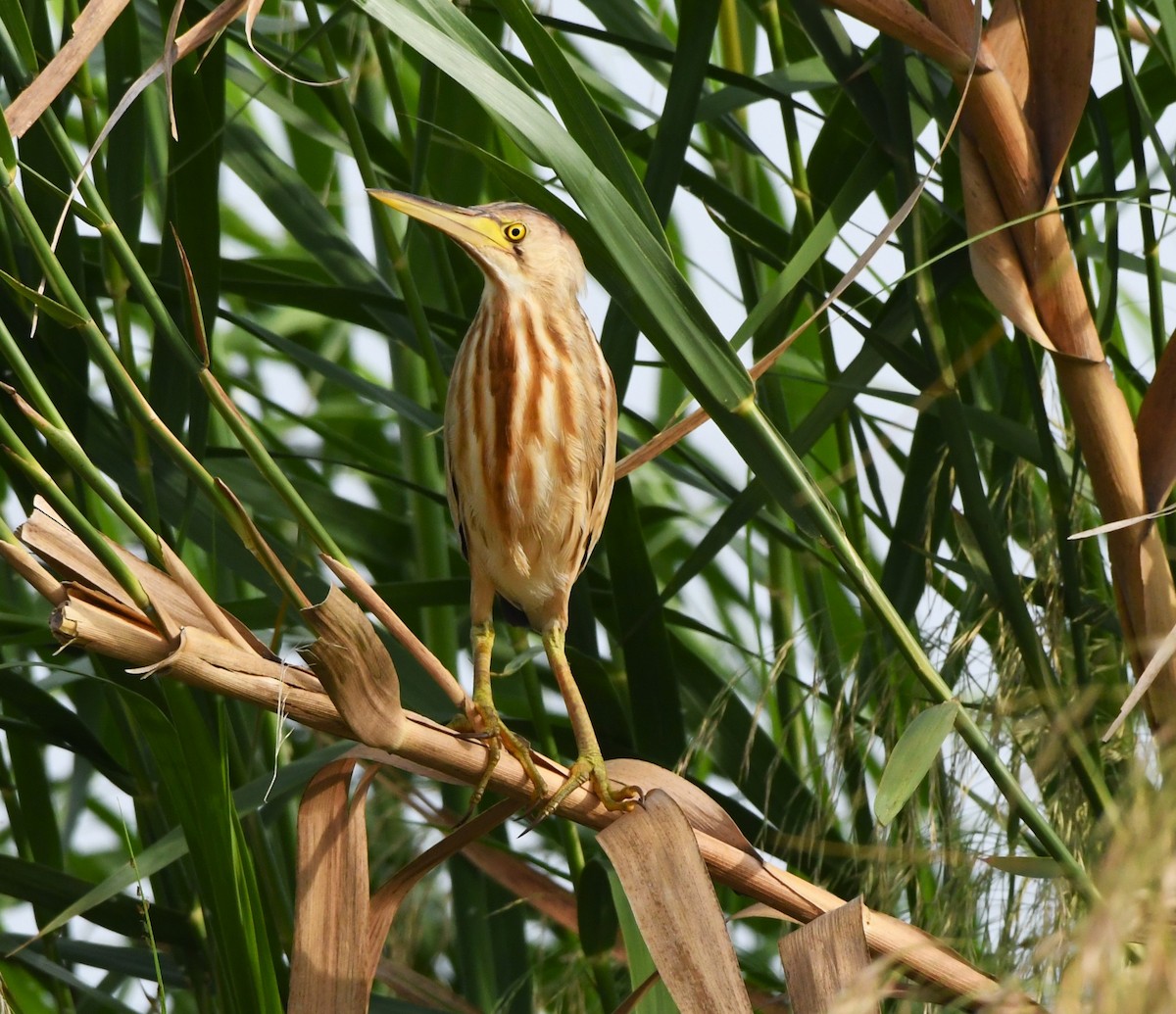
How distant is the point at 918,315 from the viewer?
1.15 metres

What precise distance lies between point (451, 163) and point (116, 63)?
473mm

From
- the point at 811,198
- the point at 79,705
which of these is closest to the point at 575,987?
the point at 79,705

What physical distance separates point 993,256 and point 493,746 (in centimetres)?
58

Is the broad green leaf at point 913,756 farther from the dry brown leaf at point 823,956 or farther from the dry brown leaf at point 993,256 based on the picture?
the dry brown leaf at point 993,256


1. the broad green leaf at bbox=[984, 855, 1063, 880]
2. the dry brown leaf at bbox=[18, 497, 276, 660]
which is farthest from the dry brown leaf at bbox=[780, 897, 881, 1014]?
the dry brown leaf at bbox=[18, 497, 276, 660]

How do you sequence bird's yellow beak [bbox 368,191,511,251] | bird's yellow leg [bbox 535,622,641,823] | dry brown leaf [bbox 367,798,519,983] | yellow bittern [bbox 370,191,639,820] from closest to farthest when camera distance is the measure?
dry brown leaf [bbox 367,798,519,983] < bird's yellow leg [bbox 535,622,641,823] < bird's yellow beak [bbox 368,191,511,251] < yellow bittern [bbox 370,191,639,820]

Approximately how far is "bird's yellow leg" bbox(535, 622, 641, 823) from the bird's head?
1.17ft

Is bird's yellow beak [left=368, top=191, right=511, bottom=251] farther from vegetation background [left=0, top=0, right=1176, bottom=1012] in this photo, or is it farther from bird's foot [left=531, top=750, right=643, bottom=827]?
bird's foot [left=531, top=750, right=643, bottom=827]

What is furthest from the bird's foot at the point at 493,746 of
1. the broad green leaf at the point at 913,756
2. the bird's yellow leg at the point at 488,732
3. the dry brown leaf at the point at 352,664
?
the broad green leaf at the point at 913,756

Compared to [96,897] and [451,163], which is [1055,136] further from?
[96,897]

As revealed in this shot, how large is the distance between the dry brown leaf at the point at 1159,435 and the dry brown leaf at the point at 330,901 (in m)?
0.67

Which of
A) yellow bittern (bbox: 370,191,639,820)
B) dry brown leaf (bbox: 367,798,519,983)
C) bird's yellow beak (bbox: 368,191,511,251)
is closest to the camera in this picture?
dry brown leaf (bbox: 367,798,519,983)

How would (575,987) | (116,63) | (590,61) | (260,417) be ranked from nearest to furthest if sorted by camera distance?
(116,63) → (575,987) → (590,61) → (260,417)

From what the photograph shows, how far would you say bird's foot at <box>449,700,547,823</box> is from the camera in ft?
3.11
